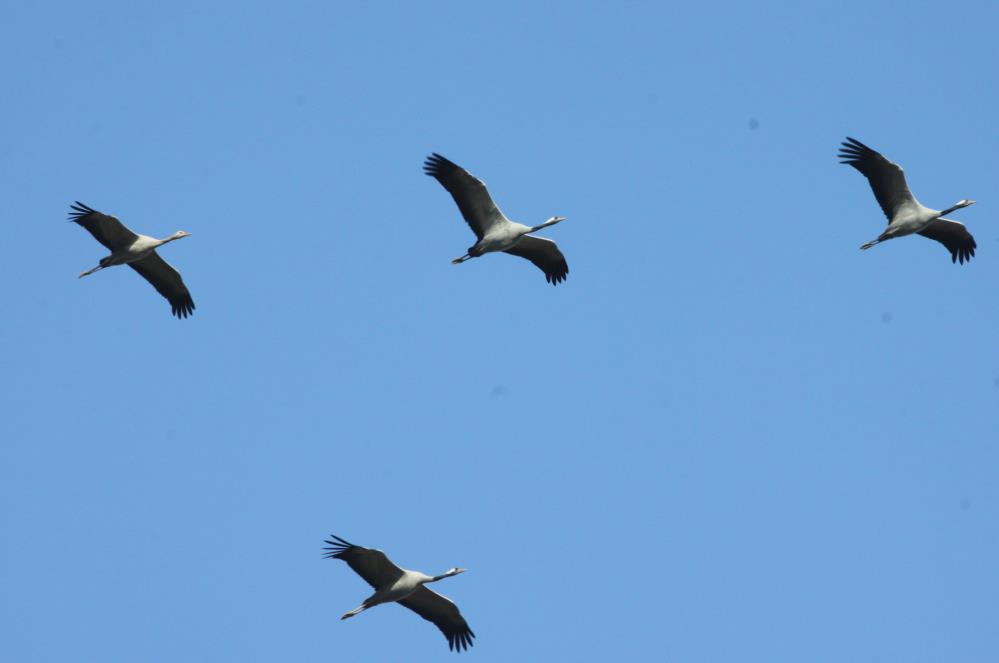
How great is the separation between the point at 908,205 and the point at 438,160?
27.9ft

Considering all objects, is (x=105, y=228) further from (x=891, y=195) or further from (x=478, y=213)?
(x=891, y=195)

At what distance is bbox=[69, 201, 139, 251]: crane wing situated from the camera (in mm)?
26906

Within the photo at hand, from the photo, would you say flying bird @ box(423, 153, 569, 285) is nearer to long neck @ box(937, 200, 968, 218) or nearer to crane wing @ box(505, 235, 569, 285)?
crane wing @ box(505, 235, 569, 285)

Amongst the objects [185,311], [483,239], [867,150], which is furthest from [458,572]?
[867,150]

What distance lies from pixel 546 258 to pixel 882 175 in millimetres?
6344

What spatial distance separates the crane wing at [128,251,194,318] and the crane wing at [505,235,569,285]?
21.1ft

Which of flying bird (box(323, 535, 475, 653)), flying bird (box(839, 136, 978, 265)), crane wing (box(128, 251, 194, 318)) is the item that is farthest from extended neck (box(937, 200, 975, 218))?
crane wing (box(128, 251, 194, 318))

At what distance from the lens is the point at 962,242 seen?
29.2 meters

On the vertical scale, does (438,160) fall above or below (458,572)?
above

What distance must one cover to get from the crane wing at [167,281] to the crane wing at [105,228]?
52.8 inches

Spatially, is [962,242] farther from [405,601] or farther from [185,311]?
[185,311]

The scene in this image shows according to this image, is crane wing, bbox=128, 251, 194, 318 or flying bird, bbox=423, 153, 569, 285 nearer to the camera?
flying bird, bbox=423, 153, 569, 285

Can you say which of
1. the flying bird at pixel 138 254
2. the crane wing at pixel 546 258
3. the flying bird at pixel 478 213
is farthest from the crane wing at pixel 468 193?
the flying bird at pixel 138 254

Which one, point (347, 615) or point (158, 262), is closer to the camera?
point (347, 615)
